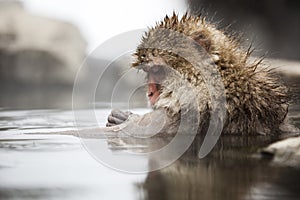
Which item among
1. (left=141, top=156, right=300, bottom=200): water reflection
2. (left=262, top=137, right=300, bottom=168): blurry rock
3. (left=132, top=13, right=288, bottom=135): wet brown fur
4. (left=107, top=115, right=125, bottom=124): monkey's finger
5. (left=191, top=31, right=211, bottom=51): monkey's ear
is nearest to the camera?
(left=141, top=156, right=300, bottom=200): water reflection

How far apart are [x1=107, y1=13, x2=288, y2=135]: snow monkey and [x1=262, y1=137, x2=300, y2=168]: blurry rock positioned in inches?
18.1

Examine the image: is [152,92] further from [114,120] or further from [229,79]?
[229,79]

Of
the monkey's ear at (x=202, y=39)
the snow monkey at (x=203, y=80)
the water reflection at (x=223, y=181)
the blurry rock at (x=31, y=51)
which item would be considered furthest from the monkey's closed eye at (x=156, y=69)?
the blurry rock at (x=31, y=51)

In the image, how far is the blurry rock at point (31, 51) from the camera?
6352 millimetres

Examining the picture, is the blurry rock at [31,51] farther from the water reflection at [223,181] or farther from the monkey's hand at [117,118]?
the water reflection at [223,181]

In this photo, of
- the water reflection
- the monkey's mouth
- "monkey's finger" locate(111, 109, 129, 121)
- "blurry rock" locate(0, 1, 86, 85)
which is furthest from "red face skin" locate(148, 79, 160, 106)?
"blurry rock" locate(0, 1, 86, 85)

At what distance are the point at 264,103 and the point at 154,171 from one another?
750mm

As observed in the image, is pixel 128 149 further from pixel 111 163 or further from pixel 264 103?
pixel 264 103

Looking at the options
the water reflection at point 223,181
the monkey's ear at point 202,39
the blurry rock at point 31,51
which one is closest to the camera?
the water reflection at point 223,181

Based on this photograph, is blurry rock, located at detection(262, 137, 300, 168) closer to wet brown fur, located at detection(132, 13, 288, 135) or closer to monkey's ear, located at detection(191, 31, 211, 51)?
wet brown fur, located at detection(132, 13, 288, 135)

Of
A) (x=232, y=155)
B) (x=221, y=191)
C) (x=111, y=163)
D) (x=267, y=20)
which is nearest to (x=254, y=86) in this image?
(x=232, y=155)

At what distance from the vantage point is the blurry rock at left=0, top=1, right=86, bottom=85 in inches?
250

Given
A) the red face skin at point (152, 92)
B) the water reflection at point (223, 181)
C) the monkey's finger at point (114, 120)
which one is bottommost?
the water reflection at point (223, 181)

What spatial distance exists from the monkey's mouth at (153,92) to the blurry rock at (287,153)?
2.24 feet
